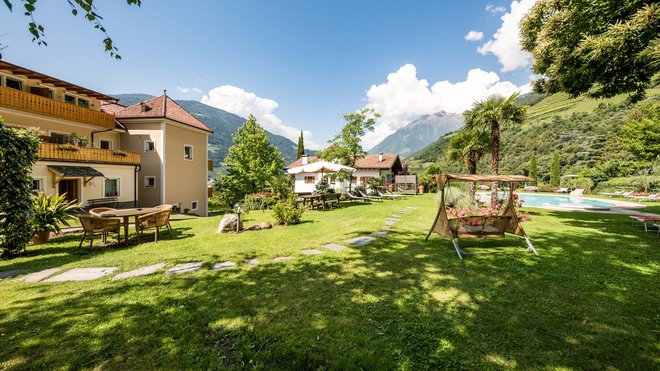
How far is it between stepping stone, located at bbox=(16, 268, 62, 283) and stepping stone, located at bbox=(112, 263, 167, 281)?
1335 millimetres

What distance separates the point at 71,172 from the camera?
1367 cm

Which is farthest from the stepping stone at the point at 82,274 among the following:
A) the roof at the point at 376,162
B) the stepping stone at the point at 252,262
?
the roof at the point at 376,162

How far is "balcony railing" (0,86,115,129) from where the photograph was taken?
42.0 feet

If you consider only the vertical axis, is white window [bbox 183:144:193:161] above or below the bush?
above

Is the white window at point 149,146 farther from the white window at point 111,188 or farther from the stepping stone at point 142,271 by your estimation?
the stepping stone at point 142,271

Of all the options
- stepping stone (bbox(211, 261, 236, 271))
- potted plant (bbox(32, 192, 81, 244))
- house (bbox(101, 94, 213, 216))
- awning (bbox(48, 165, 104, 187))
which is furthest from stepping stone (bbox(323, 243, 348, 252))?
house (bbox(101, 94, 213, 216))

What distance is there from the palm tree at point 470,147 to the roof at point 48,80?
913 inches

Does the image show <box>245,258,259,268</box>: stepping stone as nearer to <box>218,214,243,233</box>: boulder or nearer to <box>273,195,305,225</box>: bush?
<box>218,214,243,233</box>: boulder

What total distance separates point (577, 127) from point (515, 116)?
228ft

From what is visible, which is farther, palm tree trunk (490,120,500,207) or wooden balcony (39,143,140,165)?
wooden balcony (39,143,140,165)

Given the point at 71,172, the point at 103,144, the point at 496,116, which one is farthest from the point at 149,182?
the point at 496,116

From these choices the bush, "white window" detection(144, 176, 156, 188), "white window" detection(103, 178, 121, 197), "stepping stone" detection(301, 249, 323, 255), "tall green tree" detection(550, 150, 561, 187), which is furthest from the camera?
"tall green tree" detection(550, 150, 561, 187)

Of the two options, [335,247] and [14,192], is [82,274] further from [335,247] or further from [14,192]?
[335,247]

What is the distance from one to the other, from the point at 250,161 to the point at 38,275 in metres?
29.7
